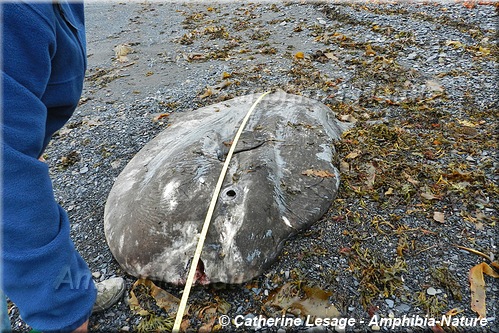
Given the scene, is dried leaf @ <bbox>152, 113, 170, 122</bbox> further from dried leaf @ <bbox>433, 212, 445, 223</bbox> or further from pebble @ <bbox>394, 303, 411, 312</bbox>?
pebble @ <bbox>394, 303, 411, 312</bbox>

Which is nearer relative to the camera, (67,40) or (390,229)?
(67,40)

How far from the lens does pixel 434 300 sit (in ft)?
8.08

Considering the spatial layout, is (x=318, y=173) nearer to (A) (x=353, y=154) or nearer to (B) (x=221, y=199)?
(A) (x=353, y=154)

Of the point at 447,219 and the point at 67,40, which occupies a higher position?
the point at 67,40

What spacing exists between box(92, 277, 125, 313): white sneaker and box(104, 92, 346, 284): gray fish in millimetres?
150

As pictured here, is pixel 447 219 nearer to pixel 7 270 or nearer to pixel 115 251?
pixel 115 251

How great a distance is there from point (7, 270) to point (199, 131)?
7.00 ft

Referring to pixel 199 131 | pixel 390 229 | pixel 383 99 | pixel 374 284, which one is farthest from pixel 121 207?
pixel 383 99

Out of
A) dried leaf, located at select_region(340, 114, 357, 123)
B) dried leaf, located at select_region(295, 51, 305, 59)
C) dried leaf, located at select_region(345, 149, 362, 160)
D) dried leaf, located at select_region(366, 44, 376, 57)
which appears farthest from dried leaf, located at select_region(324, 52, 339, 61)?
dried leaf, located at select_region(345, 149, 362, 160)

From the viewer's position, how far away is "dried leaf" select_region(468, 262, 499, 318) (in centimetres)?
240

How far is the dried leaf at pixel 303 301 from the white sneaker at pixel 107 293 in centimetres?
114

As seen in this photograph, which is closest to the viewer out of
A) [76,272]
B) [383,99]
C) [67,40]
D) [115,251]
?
[67,40]

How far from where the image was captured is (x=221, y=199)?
8.60ft

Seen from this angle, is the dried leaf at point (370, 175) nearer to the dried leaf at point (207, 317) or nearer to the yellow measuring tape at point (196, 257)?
the yellow measuring tape at point (196, 257)
